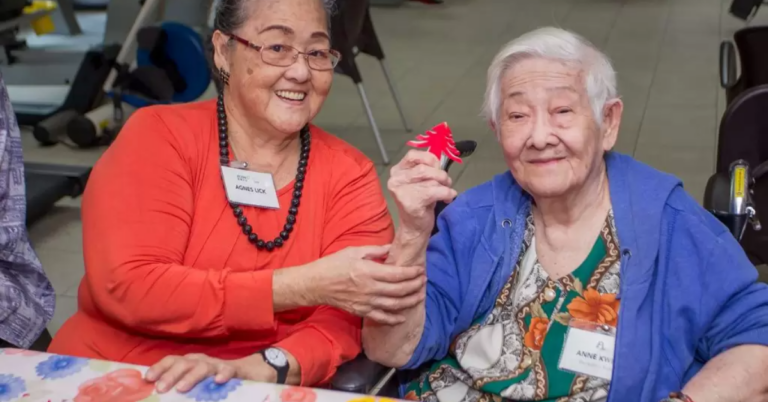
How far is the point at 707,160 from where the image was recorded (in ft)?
14.1

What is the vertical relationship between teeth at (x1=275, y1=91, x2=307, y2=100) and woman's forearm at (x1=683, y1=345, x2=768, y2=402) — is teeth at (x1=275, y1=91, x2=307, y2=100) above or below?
above

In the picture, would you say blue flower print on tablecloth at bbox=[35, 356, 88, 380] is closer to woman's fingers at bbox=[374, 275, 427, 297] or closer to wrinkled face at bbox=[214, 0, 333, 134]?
woman's fingers at bbox=[374, 275, 427, 297]

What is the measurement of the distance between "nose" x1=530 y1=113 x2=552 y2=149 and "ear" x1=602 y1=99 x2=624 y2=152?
0.46 feet

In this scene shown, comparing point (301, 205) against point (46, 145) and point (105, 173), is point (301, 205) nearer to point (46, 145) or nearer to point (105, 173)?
point (105, 173)

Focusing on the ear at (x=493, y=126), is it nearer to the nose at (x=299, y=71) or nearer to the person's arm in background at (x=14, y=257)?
the nose at (x=299, y=71)

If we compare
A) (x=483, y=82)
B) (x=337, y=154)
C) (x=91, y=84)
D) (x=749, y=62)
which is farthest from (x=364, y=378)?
(x=483, y=82)

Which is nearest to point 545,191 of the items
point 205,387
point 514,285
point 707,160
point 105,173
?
point 514,285

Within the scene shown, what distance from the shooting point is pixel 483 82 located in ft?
18.9

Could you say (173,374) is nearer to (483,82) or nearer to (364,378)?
(364,378)

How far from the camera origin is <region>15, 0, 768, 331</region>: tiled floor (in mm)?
4160

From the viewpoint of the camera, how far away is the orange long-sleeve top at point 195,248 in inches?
61.8

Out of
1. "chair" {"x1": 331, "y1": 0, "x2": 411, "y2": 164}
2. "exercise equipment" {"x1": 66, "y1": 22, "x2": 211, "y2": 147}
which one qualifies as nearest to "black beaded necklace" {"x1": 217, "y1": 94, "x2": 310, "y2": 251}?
"chair" {"x1": 331, "y1": 0, "x2": 411, "y2": 164}

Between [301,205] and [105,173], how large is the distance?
41cm

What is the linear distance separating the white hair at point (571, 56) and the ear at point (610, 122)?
0.02m
